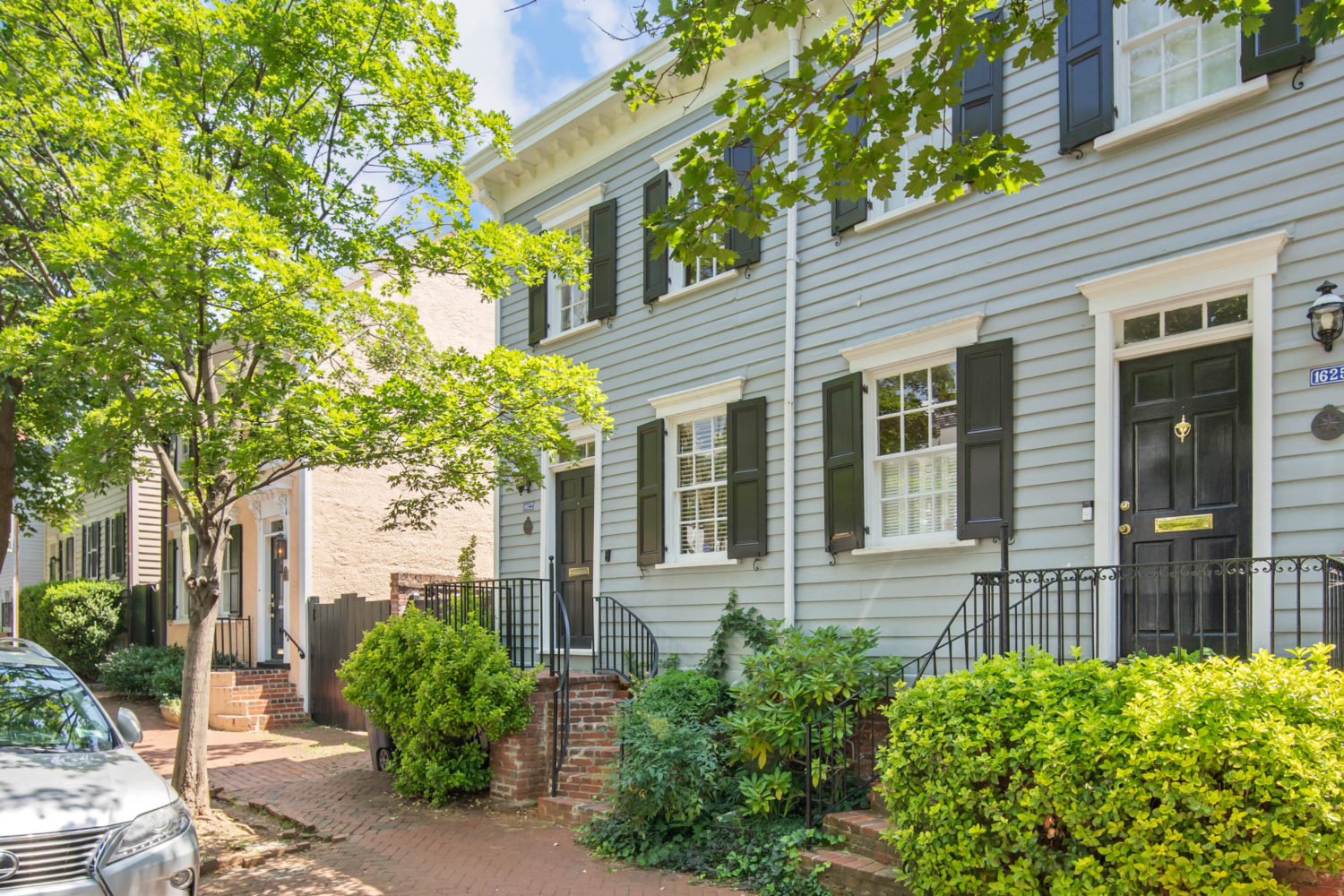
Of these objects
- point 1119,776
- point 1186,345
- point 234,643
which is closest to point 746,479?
point 1186,345

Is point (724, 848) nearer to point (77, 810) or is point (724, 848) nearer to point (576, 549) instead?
point (77, 810)

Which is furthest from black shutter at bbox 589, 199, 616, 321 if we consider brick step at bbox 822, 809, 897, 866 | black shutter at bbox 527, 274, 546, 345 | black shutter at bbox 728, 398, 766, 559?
brick step at bbox 822, 809, 897, 866

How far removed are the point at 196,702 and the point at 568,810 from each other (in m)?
3.37

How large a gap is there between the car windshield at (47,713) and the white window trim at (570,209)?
772 cm

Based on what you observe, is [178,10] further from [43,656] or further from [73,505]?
[73,505]

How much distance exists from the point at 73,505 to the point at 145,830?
12.2 metres

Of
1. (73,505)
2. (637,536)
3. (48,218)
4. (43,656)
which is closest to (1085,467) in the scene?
(637,536)

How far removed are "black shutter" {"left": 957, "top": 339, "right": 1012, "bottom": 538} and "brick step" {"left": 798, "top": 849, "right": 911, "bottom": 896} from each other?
2.63m

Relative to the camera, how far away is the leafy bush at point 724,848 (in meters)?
6.70

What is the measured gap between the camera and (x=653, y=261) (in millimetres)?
11242

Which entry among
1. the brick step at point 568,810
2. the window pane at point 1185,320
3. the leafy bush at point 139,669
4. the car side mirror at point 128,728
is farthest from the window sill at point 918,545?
the leafy bush at point 139,669

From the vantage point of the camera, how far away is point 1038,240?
7746 mm

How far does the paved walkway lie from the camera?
7.04 m

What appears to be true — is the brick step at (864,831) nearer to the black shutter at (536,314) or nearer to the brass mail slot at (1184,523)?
the brass mail slot at (1184,523)
